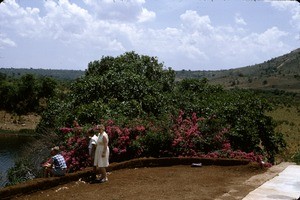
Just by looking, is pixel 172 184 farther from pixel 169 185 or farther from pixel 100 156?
pixel 100 156

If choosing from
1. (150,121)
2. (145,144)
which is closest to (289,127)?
(150,121)

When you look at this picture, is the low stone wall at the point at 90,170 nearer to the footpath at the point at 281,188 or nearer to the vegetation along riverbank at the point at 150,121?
the vegetation along riverbank at the point at 150,121

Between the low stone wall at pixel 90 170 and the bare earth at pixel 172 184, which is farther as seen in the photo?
the low stone wall at pixel 90 170

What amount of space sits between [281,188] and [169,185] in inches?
96.8

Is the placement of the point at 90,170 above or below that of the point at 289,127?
above

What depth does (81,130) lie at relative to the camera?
13086 mm

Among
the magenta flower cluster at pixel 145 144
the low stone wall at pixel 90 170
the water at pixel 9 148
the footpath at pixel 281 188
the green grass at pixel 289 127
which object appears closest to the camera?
the footpath at pixel 281 188

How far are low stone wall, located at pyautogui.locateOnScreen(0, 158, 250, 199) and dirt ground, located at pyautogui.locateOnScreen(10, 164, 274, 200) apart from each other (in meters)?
0.15

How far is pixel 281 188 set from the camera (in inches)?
325

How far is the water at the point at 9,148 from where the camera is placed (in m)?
31.7

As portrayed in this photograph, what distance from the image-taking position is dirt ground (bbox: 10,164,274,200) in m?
8.26

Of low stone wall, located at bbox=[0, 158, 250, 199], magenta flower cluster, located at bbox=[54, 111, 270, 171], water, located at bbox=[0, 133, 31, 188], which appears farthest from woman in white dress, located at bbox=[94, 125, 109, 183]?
water, located at bbox=[0, 133, 31, 188]

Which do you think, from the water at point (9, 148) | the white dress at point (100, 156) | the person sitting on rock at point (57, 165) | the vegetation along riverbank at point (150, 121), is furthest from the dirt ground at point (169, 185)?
the water at point (9, 148)

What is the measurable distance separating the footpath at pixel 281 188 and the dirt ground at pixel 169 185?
24 centimetres
